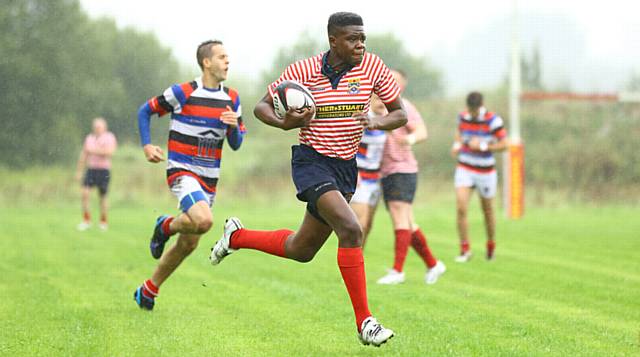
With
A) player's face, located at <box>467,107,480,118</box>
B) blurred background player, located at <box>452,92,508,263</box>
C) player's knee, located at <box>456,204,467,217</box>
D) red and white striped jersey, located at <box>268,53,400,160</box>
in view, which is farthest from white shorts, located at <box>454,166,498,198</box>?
red and white striped jersey, located at <box>268,53,400,160</box>

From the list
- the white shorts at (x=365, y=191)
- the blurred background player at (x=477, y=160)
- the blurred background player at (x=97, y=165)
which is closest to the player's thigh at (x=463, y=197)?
the blurred background player at (x=477, y=160)

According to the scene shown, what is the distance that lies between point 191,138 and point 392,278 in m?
3.00

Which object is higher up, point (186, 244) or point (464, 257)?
point (186, 244)

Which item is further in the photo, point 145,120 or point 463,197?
point 463,197

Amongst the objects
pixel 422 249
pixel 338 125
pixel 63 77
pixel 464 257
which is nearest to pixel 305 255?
pixel 338 125

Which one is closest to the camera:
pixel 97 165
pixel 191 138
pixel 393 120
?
pixel 393 120

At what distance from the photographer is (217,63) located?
8.46 m

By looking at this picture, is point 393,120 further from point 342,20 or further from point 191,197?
point 191,197

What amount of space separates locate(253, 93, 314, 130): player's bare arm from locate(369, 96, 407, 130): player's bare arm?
15.7 inches

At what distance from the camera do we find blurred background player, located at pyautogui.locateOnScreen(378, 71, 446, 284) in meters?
10.5

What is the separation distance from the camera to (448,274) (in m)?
11.2

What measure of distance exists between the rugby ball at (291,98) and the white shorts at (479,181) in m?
6.93

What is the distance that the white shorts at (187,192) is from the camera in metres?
8.04

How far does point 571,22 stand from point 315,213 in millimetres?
19579
